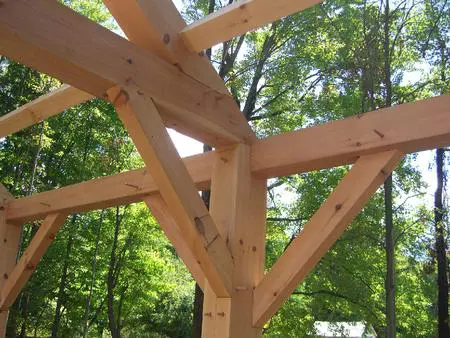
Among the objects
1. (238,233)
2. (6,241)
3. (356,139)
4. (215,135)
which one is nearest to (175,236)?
(238,233)

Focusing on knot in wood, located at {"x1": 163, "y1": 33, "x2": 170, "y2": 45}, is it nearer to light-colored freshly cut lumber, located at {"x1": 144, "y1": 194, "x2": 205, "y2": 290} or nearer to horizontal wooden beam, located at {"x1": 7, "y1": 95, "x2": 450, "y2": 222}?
horizontal wooden beam, located at {"x1": 7, "y1": 95, "x2": 450, "y2": 222}

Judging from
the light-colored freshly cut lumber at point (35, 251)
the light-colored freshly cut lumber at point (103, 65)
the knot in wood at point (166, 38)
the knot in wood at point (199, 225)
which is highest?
the knot in wood at point (166, 38)

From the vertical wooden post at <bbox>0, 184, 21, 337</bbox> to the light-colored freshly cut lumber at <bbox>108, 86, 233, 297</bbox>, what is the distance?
2639mm

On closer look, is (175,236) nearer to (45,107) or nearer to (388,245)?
(45,107)

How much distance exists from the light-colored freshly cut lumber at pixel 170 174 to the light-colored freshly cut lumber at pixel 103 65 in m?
0.09

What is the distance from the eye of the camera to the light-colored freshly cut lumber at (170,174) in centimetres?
171

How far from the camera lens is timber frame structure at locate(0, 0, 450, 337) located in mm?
1587

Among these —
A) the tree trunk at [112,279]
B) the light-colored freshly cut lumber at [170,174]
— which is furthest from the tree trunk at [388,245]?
the tree trunk at [112,279]

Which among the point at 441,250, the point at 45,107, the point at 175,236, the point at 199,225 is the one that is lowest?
the point at 199,225

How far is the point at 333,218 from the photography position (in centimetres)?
183

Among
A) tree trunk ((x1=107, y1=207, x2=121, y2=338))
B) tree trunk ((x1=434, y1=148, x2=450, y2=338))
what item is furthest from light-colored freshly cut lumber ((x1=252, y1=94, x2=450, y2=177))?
tree trunk ((x1=107, y1=207, x2=121, y2=338))

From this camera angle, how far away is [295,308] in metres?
8.49

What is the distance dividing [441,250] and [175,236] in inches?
266

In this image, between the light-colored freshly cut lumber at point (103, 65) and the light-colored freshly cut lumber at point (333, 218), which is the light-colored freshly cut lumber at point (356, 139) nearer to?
the light-colored freshly cut lumber at point (333, 218)
